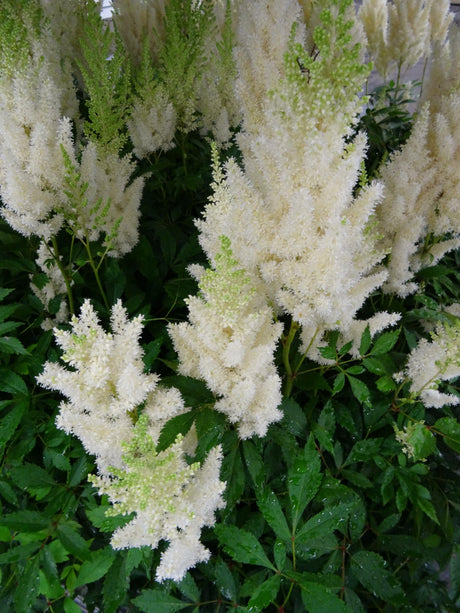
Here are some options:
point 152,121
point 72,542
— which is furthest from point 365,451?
point 152,121

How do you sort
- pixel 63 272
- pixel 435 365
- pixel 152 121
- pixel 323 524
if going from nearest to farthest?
pixel 323 524 < pixel 435 365 < pixel 63 272 < pixel 152 121

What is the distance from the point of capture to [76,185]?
98 centimetres

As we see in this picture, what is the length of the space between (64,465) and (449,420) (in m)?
0.87

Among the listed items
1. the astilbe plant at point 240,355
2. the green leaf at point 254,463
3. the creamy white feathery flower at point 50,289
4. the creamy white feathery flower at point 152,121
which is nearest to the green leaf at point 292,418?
the astilbe plant at point 240,355

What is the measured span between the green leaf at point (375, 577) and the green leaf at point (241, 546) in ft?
0.72

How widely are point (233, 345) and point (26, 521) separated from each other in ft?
1.78

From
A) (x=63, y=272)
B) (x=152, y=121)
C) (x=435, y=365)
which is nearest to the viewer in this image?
(x=435, y=365)

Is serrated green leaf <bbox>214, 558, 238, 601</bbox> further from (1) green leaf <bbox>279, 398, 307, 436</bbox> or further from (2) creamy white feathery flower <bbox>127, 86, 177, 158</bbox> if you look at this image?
(2) creamy white feathery flower <bbox>127, 86, 177, 158</bbox>

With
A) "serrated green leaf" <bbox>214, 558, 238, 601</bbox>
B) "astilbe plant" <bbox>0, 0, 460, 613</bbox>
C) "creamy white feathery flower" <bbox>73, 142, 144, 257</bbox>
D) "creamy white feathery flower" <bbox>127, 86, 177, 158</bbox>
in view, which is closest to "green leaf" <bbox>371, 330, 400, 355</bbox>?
"astilbe plant" <bbox>0, 0, 460, 613</bbox>

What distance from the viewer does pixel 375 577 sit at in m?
0.91

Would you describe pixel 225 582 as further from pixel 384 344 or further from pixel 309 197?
pixel 309 197

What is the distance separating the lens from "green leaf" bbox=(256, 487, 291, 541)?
0.86 metres

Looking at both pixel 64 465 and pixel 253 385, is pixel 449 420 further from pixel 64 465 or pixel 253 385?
pixel 64 465

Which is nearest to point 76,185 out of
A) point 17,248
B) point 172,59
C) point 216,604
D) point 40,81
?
point 40,81
